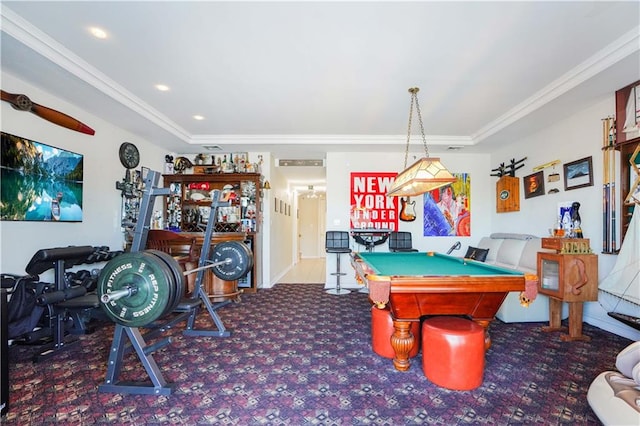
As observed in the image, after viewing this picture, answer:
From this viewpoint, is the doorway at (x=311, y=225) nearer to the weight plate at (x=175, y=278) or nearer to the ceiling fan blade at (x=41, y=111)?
the ceiling fan blade at (x=41, y=111)

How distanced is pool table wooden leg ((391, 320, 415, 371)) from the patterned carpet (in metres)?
0.08

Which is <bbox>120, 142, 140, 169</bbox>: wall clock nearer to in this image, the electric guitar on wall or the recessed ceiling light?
the recessed ceiling light

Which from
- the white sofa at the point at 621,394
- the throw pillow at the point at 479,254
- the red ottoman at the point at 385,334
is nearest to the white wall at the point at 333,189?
the throw pillow at the point at 479,254

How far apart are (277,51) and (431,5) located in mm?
1374

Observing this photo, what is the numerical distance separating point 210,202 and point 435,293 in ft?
15.5

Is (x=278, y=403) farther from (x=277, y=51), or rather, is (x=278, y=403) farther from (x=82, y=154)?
(x=82, y=154)

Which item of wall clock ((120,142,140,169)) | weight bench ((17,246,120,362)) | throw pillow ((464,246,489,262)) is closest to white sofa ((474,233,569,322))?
throw pillow ((464,246,489,262))

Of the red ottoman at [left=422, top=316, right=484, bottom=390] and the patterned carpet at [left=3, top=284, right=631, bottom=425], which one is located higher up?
the red ottoman at [left=422, top=316, right=484, bottom=390]

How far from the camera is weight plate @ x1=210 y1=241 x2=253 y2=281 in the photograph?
3.58m

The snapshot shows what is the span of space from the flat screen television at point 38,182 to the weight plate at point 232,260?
195 centimetres

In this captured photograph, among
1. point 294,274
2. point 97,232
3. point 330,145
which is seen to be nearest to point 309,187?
point 294,274

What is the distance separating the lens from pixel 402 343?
8.53ft

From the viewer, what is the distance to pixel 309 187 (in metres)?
10.2

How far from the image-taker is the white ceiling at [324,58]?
2.31m
